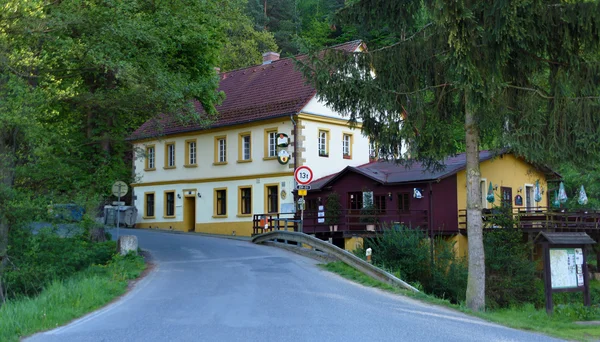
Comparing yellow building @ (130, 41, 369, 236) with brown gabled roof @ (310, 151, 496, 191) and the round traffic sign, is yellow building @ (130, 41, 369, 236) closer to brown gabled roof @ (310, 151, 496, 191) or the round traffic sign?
brown gabled roof @ (310, 151, 496, 191)

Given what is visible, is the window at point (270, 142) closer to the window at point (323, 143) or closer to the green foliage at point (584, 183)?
the window at point (323, 143)

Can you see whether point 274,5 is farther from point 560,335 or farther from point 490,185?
point 560,335

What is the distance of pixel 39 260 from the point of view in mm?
20031

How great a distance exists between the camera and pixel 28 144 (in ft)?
63.3

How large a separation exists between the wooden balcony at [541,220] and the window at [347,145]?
9596mm

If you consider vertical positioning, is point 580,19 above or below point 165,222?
above

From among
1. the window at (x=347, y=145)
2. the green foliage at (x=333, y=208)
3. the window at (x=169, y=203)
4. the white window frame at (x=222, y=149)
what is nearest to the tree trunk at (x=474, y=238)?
the green foliage at (x=333, y=208)

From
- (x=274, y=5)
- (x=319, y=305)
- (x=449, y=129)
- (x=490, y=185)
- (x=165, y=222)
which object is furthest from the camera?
(x=274, y=5)

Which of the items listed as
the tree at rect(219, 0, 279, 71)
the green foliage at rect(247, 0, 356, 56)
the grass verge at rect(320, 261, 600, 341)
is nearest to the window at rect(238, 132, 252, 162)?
the tree at rect(219, 0, 279, 71)

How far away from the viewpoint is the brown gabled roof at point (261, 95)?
1512 inches

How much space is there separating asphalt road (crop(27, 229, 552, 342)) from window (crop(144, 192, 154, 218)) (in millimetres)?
27048

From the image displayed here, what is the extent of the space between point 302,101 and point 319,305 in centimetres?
2482

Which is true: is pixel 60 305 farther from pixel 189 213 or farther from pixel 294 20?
pixel 294 20

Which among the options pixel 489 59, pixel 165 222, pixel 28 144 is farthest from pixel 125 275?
pixel 165 222
